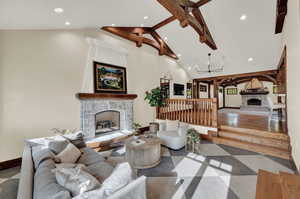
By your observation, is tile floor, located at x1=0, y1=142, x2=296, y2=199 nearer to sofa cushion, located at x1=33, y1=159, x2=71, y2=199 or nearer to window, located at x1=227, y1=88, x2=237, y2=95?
sofa cushion, located at x1=33, y1=159, x2=71, y2=199

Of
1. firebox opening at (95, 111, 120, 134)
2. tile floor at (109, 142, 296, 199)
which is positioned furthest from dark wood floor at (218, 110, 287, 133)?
firebox opening at (95, 111, 120, 134)

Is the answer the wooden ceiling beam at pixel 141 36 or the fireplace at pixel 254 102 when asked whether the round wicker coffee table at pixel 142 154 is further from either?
the fireplace at pixel 254 102

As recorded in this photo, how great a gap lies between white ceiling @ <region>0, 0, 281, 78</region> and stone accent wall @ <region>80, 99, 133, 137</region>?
2196 mm

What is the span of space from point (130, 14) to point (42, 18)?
83.4 inches

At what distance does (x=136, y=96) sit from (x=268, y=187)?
14.4 ft

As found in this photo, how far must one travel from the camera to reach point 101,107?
435cm

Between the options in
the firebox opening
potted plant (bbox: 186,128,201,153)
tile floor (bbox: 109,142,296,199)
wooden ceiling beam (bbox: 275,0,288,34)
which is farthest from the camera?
the firebox opening

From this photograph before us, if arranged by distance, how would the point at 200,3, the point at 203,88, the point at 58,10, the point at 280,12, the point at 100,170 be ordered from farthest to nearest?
the point at 203,88
the point at 200,3
the point at 280,12
the point at 58,10
the point at 100,170

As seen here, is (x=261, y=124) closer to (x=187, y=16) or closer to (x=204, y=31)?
(x=204, y=31)

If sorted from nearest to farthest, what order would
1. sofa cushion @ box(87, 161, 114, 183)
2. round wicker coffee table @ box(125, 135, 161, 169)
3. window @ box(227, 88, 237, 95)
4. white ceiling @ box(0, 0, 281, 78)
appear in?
1. sofa cushion @ box(87, 161, 114, 183)
2. white ceiling @ box(0, 0, 281, 78)
3. round wicker coffee table @ box(125, 135, 161, 169)
4. window @ box(227, 88, 237, 95)

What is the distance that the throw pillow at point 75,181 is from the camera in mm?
1204

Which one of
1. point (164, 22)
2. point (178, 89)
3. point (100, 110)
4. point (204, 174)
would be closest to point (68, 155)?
point (100, 110)

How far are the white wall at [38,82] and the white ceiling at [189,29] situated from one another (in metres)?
0.31

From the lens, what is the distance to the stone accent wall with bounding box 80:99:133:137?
397 cm
